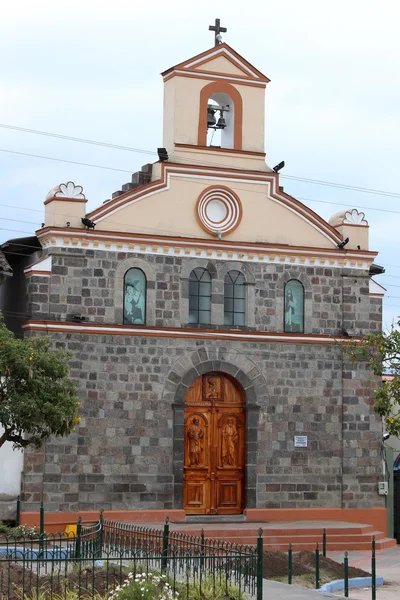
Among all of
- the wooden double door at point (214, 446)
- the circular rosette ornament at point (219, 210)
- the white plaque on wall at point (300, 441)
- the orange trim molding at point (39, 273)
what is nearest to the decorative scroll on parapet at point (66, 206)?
the orange trim molding at point (39, 273)

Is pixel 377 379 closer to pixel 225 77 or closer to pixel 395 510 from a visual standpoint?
pixel 395 510

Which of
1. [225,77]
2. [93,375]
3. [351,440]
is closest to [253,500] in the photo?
[351,440]

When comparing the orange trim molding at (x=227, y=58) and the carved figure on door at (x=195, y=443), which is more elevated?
the orange trim molding at (x=227, y=58)

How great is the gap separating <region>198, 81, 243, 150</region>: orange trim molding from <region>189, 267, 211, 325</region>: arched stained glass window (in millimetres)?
3477

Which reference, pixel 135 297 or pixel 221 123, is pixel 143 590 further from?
pixel 221 123

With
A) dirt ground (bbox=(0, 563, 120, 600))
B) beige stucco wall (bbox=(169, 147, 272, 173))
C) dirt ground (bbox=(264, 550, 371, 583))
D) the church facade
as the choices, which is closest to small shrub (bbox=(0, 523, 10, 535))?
the church facade

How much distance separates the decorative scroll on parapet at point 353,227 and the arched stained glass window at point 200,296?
4282 mm

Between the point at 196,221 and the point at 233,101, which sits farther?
the point at 233,101

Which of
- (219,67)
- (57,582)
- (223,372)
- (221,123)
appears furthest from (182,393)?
(57,582)

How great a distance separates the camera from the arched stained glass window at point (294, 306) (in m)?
32.3

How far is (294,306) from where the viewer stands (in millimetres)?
32469

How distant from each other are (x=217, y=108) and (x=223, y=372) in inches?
279

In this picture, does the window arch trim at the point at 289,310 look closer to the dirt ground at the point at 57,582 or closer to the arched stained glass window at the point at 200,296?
the arched stained glass window at the point at 200,296

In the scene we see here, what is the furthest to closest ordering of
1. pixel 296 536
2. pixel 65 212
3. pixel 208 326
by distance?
pixel 208 326, pixel 65 212, pixel 296 536
